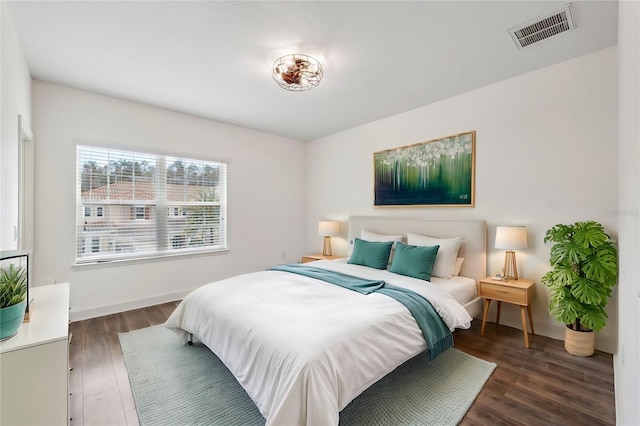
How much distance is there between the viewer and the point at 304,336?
1617 millimetres

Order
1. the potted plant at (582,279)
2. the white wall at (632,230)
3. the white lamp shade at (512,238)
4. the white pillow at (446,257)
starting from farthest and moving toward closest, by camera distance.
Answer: the white pillow at (446,257), the white lamp shade at (512,238), the potted plant at (582,279), the white wall at (632,230)

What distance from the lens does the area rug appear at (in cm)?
173

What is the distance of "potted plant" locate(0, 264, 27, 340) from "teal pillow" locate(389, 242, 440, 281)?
296 cm

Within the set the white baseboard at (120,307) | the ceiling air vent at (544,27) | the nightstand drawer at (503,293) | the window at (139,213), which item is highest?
the ceiling air vent at (544,27)

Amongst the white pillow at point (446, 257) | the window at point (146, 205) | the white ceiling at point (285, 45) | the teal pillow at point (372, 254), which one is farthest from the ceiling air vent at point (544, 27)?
the window at point (146, 205)

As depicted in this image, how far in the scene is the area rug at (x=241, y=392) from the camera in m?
1.73

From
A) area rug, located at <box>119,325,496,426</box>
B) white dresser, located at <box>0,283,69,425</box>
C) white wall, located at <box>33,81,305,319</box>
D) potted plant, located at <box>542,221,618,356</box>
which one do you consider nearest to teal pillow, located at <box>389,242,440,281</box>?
area rug, located at <box>119,325,496,426</box>

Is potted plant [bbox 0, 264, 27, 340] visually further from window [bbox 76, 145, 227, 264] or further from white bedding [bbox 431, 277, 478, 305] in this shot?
white bedding [bbox 431, 277, 478, 305]

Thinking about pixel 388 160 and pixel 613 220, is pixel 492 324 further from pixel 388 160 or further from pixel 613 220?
pixel 388 160

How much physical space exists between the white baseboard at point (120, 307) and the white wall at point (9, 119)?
1.45 metres

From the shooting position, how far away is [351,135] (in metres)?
4.76

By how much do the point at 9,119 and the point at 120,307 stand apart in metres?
2.45

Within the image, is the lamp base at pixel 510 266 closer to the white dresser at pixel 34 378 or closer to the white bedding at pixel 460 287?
the white bedding at pixel 460 287

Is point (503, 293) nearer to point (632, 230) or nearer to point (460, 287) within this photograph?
point (460, 287)
